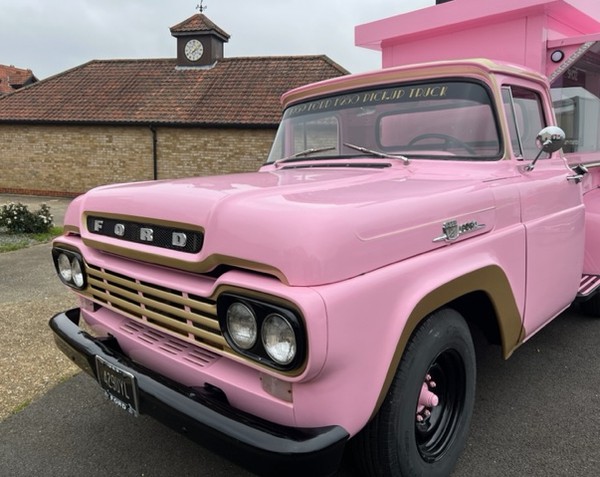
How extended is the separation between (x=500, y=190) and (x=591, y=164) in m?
2.32

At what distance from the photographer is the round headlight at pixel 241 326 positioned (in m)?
1.74

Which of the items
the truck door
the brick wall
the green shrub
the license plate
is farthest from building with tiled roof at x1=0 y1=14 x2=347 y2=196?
the license plate

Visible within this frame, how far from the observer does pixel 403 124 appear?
121 inches

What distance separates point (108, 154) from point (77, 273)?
15501 mm

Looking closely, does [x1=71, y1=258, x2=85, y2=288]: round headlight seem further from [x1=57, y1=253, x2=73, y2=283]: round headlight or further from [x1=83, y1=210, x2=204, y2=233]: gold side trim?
[x1=83, y1=210, x2=204, y2=233]: gold side trim

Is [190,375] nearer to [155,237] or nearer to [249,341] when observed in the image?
[249,341]

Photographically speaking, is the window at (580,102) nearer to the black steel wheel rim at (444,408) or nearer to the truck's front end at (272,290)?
the truck's front end at (272,290)

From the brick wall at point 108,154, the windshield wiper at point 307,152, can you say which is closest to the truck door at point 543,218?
the windshield wiper at point 307,152

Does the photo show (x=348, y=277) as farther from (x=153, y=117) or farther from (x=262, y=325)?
(x=153, y=117)

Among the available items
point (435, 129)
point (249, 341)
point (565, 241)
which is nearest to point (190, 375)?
point (249, 341)

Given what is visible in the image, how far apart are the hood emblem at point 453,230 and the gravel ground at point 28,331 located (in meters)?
2.77

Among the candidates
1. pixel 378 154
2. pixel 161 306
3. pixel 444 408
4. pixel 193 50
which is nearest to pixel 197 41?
pixel 193 50

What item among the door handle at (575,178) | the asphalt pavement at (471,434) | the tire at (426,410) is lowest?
the asphalt pavement at (471,434)

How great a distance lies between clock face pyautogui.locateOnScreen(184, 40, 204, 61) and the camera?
17797 millimetres
